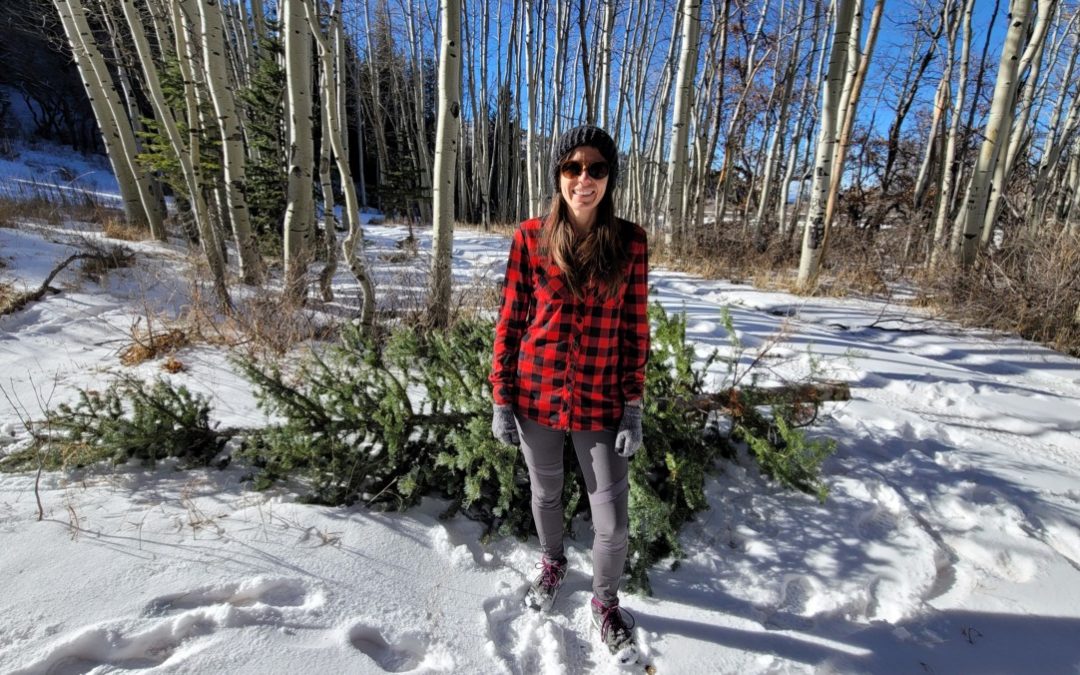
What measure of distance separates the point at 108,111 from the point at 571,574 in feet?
37.8

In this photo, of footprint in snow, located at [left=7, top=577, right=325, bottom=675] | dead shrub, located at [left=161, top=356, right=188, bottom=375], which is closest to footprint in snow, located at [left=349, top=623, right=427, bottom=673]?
footprint in snow, located at [left=7, top=577, right=325, bottom=675]

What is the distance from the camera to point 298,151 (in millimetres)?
4836

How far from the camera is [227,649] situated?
4.80ft

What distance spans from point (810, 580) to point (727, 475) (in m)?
0.62

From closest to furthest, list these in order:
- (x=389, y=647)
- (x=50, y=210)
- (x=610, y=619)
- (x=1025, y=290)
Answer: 1. (x=389, y=647)
2. (x=610, y=619)
3. (x=1025, y=290)
4. (x=50, y=210)

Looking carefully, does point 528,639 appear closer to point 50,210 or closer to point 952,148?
point 952,148

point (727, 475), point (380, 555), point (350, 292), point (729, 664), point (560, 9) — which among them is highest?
point (560, 9)

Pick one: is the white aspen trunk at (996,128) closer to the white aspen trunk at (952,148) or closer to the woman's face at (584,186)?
the white aspen trunk at (952,148)

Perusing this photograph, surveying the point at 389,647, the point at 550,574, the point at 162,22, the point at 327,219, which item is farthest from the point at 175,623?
the point at 162,22

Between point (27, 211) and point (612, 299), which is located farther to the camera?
point (27, 211)

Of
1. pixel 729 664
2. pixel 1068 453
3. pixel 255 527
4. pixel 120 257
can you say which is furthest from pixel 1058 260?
pixel 120 257

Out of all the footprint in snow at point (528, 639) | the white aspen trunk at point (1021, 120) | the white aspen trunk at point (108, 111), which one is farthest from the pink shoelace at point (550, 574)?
the white aspen trunk at point (108, 111)

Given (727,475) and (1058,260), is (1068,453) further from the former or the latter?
(1058,260)

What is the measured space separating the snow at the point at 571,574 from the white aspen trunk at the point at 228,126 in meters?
3.35
